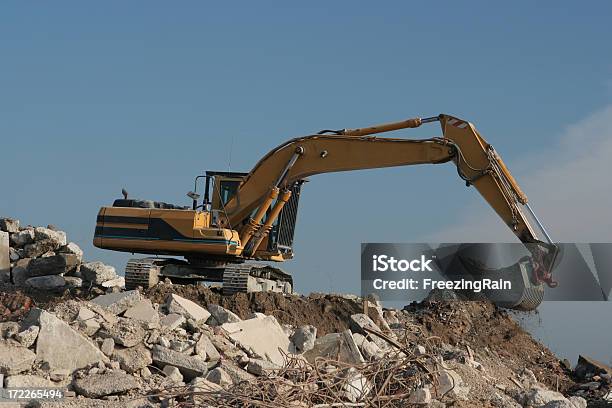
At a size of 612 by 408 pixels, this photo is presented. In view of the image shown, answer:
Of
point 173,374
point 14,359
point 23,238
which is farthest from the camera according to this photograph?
point 23,238

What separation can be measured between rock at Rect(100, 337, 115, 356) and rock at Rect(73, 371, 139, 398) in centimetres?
73

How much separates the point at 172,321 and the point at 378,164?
18.9 feet

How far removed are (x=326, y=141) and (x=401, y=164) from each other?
136cm

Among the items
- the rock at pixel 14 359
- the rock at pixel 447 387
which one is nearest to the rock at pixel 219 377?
the rock at pixel 14 359

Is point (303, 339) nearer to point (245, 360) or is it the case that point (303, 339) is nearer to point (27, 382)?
point (245, 360)

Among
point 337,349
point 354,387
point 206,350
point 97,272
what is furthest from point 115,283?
point 354,387

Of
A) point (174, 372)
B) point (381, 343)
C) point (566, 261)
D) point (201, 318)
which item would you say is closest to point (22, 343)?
point (174, 372)

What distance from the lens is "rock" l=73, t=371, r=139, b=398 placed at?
9359 mm

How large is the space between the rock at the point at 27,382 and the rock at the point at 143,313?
1.96 meters

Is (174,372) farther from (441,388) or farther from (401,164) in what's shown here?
(401,164)

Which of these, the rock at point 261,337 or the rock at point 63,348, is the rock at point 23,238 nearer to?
the rock at point 261,337

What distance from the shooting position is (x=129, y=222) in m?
16.5

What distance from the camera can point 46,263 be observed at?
20109 millimetres

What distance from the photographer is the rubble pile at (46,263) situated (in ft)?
61.6
